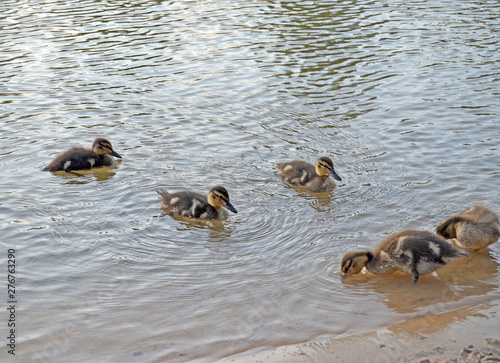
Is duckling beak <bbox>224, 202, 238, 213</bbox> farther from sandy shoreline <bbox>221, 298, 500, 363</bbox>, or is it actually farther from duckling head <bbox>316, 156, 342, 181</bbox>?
sandy shoreline <bbox>221, 298, 500, 363</bbox>

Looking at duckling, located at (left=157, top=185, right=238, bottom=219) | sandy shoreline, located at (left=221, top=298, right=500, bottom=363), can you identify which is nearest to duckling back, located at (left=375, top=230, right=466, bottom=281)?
sandy shoreline, located at (left=221, top=298, right=500, bottom=363)

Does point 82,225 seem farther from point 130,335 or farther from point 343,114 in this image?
point 343,114

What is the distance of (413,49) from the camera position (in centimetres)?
1198

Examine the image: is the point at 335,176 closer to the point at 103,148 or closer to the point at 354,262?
the point at 354,262

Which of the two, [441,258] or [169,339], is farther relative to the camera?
[441,258]

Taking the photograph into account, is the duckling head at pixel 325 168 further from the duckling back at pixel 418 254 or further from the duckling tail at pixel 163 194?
the duckling back at pixel 418 254

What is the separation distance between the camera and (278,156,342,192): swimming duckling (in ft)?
25.0

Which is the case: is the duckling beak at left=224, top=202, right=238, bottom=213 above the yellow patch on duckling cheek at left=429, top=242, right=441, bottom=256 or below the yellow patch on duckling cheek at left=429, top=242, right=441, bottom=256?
below

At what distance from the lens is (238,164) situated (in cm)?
820

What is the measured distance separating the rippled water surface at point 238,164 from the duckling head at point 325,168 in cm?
19

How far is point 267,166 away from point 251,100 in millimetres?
2198

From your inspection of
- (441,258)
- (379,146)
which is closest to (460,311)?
(441,258)

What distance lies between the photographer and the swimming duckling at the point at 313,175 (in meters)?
7.63

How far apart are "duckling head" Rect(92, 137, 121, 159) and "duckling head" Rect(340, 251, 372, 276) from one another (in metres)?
3.82
